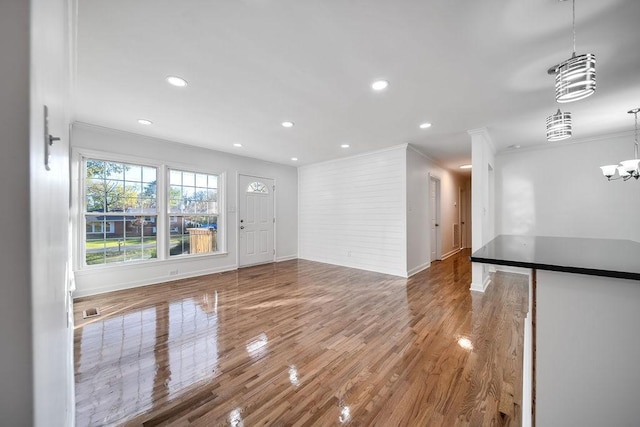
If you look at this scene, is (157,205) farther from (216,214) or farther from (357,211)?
(357,211)

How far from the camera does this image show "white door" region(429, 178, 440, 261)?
6230 millimetres

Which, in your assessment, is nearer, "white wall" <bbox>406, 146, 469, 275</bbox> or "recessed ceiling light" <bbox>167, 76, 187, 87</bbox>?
"recessed ceiling light" <bbox>167, 76, 187, 87</bbox>

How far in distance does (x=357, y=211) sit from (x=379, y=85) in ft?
10.6

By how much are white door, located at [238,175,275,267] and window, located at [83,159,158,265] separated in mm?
1682

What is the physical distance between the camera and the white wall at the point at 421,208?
15.8 ft

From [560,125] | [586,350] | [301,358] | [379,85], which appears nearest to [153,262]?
[301,358]

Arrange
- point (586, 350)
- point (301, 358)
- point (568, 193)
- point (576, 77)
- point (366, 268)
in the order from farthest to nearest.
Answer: point (366, 268)
point (568, 193)
point (301, 358)
point (576, 77)
point (586, 350)

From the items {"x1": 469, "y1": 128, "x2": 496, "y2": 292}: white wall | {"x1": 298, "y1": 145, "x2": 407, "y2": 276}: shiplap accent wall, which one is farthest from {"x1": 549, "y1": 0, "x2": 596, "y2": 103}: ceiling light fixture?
{"x1": 298, "y1": 145, "x2": 407, "y2": 276}: shiplap accent wall

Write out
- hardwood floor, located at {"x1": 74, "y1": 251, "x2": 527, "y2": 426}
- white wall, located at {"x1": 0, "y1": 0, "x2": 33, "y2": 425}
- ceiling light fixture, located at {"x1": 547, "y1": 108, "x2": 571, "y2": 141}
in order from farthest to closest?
ceiling light fixture, located at {"x1": 547, "y1": 108, "x2": 571, "y2": 141} < hardwood floor, located at {"x1": 74, "y1": 251, "x2": 527, "y2": 426} < white wall, located at {"x1": 0, "y1": 0, "x2": 33, "y2": 425}

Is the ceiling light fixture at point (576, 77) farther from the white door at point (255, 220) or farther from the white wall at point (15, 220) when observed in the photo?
the white door at point (255, 220)

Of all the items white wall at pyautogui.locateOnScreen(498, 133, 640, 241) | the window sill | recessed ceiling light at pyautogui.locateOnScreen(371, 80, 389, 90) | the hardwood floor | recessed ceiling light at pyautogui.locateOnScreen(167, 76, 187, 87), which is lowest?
the hardwood floor

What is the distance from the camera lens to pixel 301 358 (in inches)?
82.4

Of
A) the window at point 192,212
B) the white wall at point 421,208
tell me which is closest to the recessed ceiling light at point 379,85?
the white wall at point 421,208

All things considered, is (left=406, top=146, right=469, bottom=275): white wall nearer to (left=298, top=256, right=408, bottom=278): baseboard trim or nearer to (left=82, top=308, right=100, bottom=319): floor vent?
(left=298, top=256, right=408, bottom=278): baseboard trim
